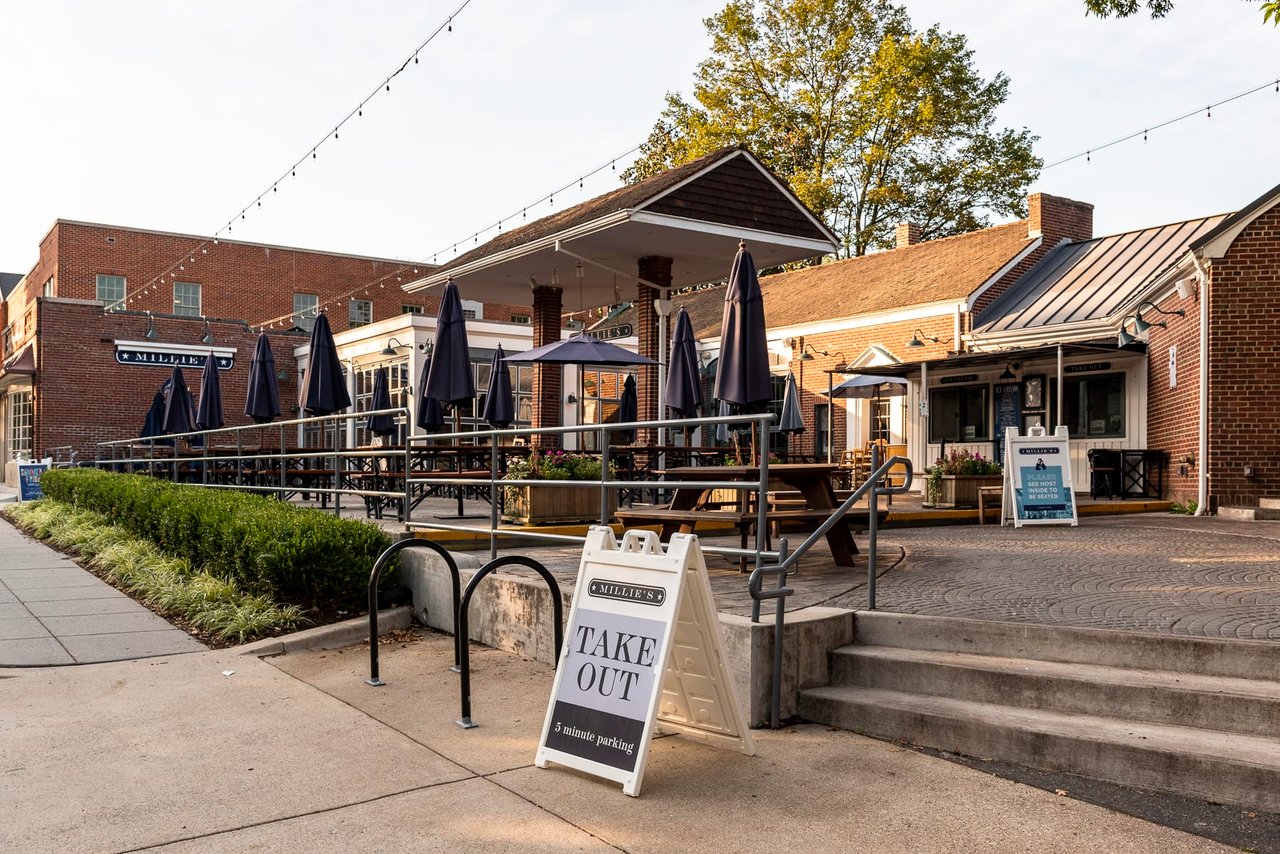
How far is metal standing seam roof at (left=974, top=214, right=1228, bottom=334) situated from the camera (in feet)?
60.2

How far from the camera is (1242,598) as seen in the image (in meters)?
6.01

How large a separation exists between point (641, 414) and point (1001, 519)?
5403 millimetres

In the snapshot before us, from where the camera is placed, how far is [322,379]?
1387 cm

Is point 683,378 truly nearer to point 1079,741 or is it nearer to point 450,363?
point 450,363

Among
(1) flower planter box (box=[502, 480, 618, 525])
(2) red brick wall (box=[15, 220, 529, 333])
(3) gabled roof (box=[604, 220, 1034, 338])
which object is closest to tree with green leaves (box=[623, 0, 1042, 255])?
(3) gabled roof (box=[604, 220, 1034, 338])

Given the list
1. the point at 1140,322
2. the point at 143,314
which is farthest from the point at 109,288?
the point at 1140,322

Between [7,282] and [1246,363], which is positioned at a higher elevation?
[7,282]

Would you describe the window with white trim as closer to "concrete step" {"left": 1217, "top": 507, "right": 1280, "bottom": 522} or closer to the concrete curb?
the concrete curb

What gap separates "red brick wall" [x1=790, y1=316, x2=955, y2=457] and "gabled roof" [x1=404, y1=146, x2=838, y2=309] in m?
6.74

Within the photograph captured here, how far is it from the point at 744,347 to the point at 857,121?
25.7 metres

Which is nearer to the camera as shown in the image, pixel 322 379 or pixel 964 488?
pixel 964 488

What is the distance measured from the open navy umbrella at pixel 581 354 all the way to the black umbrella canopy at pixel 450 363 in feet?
5.27

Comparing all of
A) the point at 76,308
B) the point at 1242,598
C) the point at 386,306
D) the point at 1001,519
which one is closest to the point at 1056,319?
the point at 1001,519

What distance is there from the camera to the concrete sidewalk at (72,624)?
6723 mm
